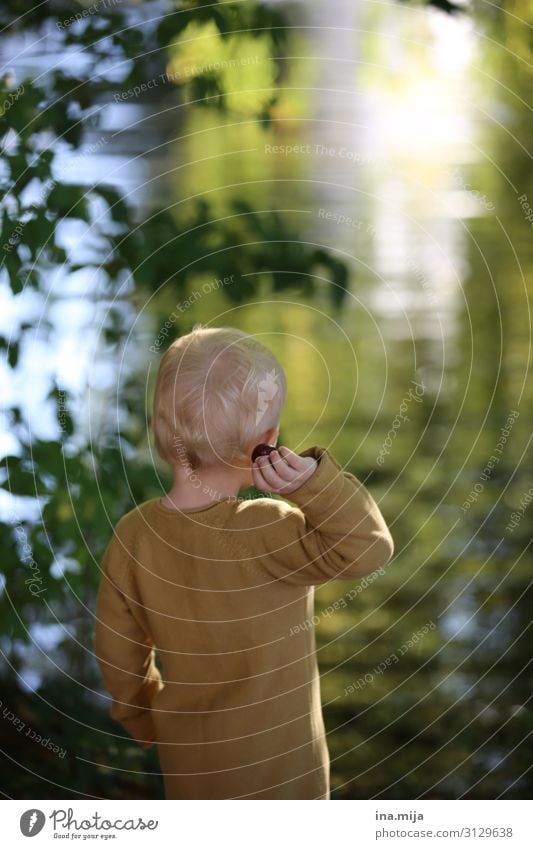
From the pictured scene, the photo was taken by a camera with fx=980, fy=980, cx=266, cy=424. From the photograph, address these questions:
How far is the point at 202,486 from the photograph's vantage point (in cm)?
77

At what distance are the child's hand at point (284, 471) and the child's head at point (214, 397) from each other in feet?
0.16

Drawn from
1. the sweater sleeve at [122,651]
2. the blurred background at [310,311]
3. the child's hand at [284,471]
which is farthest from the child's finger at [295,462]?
the blurred background at [310,311]

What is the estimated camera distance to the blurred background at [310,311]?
3.69 feet

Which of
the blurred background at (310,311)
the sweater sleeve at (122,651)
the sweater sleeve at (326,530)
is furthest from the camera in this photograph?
the blurred background at (310,311)

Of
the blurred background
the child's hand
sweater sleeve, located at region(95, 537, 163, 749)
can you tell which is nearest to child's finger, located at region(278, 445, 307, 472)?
the child's hand

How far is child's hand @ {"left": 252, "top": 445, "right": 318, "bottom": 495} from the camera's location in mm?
712

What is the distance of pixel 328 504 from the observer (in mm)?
693

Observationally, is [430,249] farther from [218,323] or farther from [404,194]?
[218,323]

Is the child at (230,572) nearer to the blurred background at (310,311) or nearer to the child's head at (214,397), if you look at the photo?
the child's head at (214,397)

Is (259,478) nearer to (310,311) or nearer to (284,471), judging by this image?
(284,471)

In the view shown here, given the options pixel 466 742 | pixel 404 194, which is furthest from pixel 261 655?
pixel 404 194

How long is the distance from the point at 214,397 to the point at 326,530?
137 millimetres

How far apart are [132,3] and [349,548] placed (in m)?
0.75
